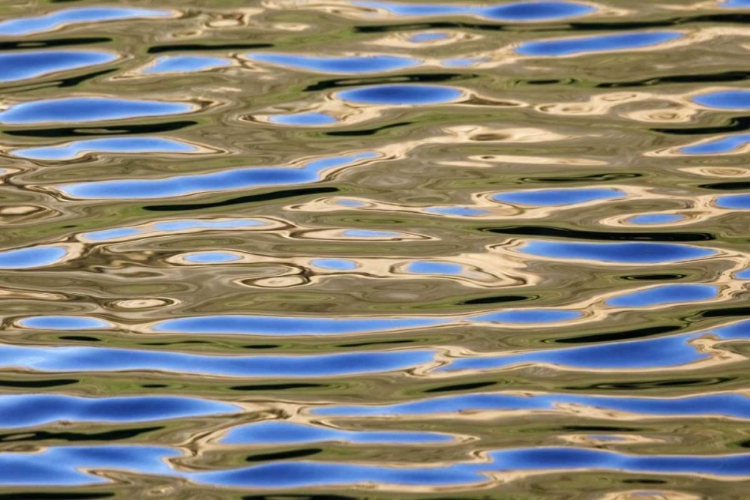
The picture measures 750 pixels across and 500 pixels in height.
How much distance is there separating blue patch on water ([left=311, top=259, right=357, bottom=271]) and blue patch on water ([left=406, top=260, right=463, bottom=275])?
0.15 m

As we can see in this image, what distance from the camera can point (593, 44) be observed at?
4.71 m

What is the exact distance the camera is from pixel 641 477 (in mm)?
2771

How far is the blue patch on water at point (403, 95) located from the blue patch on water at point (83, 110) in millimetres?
555

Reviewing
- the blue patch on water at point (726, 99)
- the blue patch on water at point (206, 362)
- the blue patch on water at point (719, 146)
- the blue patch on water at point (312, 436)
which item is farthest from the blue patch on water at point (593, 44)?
the blue patch on water at point (312, 436)

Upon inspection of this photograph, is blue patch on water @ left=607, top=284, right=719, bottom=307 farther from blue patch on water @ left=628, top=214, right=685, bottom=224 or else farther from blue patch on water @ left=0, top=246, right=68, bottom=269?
blue patch on water @ left=0, top=246, right=68, bottom=269

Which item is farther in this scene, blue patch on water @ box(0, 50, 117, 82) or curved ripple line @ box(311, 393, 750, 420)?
blue patch on water @ box(0, 50, 117, 82)

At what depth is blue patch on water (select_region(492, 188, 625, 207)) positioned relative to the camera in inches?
152

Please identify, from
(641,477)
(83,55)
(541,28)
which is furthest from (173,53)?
(641,477)

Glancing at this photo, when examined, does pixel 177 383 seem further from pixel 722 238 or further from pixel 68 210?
pixel 722 238

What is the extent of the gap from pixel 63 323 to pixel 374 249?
2.82 feet

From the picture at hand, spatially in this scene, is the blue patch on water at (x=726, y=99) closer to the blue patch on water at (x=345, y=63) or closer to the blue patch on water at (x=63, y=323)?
the blue patch on water at (x=345, y=63)

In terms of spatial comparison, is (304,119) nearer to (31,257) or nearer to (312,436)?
(31,257)

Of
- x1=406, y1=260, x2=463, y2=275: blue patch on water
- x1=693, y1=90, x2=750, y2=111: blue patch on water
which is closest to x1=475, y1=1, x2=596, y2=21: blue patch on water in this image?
x1=693, y1=90, x2=750, y2=111: blue patch on water

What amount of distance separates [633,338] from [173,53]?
7.04ft
